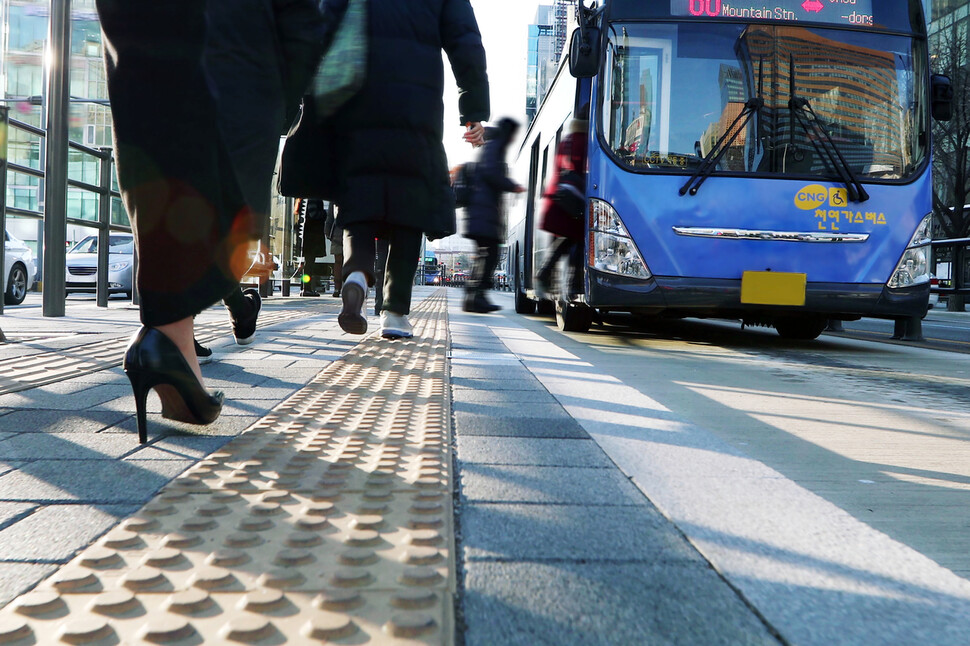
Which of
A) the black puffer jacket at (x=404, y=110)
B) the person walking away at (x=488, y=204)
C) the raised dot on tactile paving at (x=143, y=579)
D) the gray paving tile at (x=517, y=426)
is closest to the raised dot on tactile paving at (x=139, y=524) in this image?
the raised dot on tactile paving at (x=143, y=579)

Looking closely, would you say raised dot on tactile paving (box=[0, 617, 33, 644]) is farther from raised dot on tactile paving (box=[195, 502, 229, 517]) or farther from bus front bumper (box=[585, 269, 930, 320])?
bus front bumper (box=[585, 269, 930, 320])

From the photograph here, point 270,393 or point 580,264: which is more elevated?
point 580,264

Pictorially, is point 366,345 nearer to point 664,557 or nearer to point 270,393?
point 270,393

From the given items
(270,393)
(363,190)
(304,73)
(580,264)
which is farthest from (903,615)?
(580,264)

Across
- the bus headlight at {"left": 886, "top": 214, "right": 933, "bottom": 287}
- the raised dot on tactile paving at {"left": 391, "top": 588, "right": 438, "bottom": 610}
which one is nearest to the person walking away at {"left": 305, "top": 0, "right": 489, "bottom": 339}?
the raised dot on tactile paving at {"left": 391, "top": 588, "right": 438, "bottom": 610}

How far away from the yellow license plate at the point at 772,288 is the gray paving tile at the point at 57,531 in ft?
18.2

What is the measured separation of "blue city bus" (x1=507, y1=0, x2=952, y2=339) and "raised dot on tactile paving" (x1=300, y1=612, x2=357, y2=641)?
18.5ft

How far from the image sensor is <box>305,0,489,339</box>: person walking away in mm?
3826

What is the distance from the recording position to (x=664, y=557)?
4.78ft

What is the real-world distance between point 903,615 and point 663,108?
5.97 meters

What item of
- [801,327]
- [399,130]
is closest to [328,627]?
[399,130]

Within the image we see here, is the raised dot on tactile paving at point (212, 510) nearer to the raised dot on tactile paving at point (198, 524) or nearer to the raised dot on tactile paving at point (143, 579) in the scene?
the raised dot on tactile paving at point (198, 524)

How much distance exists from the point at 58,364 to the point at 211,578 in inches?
124

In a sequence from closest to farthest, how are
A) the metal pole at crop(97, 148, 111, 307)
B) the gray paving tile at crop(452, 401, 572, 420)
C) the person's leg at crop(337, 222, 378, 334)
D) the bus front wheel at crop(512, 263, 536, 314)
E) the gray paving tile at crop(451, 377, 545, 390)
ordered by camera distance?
1. the gray paving tile at crop(452, 401, 572, 420)
2. the gray paving tile at crop(451, 377, 545, 390)
3. the person's leg at crop(337, 222, 378, 334)
4. the metal pole at crop(97, 148, 111, 307)
5. the bus front wheel at crop(512, 263, 536, 314)
